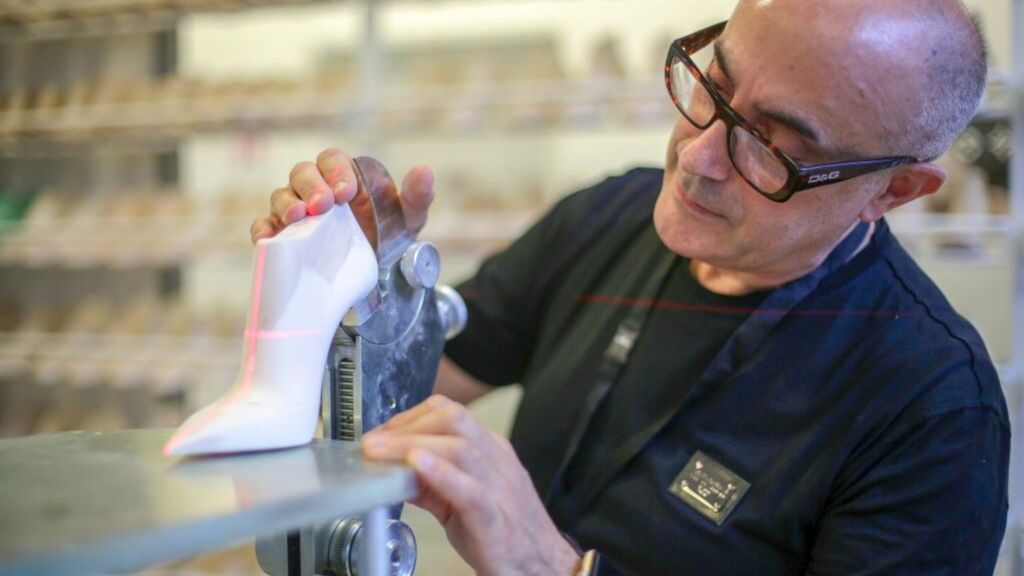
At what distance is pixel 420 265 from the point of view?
3.18ft

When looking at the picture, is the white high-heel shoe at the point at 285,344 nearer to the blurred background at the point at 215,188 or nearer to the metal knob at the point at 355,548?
the metal knob at the point at 355,548

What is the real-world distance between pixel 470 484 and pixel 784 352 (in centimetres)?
48

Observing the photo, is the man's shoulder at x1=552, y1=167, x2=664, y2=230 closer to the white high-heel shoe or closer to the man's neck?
the man's neck

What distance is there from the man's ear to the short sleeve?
24cm

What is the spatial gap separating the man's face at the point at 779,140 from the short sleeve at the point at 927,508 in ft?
0.76

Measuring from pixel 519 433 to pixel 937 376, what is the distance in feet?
1.60

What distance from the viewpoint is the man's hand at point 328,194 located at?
92 centimetres

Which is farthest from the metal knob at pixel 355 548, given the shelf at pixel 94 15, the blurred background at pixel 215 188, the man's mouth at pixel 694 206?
the shelf at pixel 94 15

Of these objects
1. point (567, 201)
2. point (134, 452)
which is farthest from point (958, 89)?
point (134, 452)

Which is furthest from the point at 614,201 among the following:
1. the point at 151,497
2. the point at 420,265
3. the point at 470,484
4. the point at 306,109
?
the point at 306,109

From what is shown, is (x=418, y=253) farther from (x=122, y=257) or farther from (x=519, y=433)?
(x=122, y=257)

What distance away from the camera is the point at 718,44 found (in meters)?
1.07

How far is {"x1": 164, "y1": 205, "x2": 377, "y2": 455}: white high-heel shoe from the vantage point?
2.62 ft

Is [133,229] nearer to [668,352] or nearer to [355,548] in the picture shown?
[668,352]
